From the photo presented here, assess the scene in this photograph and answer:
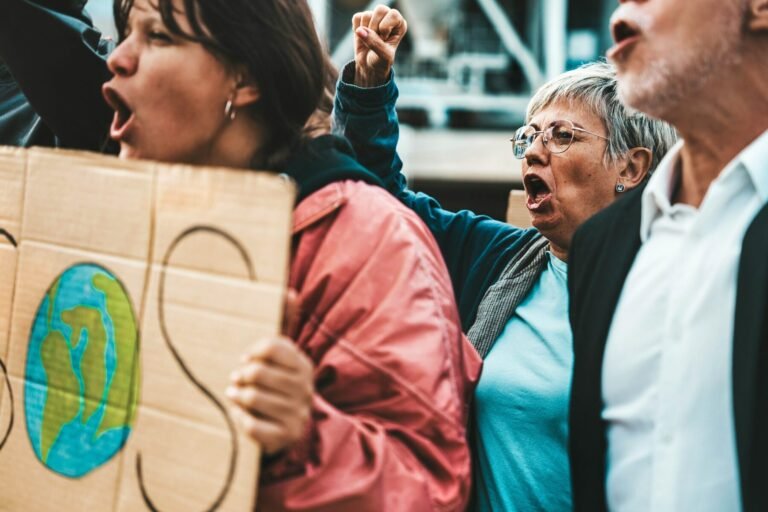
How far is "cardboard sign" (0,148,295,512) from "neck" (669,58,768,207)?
0.66 m

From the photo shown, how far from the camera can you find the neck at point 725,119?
1400 millimetres

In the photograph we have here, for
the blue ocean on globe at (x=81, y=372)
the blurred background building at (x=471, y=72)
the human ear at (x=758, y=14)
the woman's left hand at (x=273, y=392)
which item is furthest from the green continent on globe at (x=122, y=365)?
the blurred background building at (x=471, y=72)

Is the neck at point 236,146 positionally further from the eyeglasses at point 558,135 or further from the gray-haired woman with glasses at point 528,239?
the eyeglasses at point 558,135

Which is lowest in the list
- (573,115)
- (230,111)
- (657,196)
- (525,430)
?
(525,430)

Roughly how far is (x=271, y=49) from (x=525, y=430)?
913 millimetres

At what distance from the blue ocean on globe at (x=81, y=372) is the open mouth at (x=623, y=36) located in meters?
0.83

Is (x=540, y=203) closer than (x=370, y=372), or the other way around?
(x=370, y=372)

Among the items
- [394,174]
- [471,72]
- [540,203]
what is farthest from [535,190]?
[471,72]

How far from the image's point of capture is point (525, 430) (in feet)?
6.16

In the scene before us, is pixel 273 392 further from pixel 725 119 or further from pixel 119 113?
pixel 725 119

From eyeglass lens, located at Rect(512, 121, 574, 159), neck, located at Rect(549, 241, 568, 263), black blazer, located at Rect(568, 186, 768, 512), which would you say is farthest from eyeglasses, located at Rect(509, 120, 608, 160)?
black blazer, located at Rect(568, 186, 768, 512)

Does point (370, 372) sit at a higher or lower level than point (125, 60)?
lower

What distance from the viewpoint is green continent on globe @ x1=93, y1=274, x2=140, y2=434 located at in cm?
125

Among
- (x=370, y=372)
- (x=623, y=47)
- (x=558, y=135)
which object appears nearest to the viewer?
(x=370, y=372)
